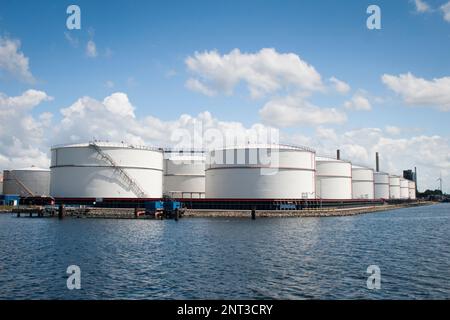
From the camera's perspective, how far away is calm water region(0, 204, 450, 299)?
90.8 feet

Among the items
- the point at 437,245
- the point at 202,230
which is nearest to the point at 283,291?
the point at 437,245

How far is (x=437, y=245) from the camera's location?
49.9 meters

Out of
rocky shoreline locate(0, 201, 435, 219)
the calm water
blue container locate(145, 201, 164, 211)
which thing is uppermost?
blue container locate(145, 201, 164, 211)

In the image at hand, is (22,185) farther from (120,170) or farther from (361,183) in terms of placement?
(361,183)

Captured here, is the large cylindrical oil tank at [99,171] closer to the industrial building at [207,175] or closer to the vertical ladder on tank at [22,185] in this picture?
the industrial building at [207,175]

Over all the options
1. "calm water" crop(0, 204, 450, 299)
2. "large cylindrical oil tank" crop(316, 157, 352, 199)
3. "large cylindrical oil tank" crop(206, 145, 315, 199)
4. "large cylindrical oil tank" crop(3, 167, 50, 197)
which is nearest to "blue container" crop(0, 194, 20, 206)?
"large cylindrical oil tank" crop(3, 167, 50, 197)

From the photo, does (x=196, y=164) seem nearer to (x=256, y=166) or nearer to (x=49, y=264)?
(x=256, y=166)

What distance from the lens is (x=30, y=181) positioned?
446 ft

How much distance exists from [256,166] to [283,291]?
72.3m

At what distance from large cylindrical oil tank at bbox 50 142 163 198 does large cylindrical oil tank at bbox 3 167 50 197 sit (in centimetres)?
3696

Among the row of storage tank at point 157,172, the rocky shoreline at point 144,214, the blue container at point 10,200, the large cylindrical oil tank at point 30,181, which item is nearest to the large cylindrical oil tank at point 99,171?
the row of storage tank at point 157,172

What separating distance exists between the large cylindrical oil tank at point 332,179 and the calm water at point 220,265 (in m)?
73.5

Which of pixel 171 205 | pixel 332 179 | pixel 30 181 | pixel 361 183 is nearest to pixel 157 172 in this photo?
pixel 171 205

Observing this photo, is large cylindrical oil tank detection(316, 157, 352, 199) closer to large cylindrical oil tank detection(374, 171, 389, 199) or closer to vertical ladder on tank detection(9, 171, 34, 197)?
large cylindrical oil tank detection(374, 171, 389, 199)
